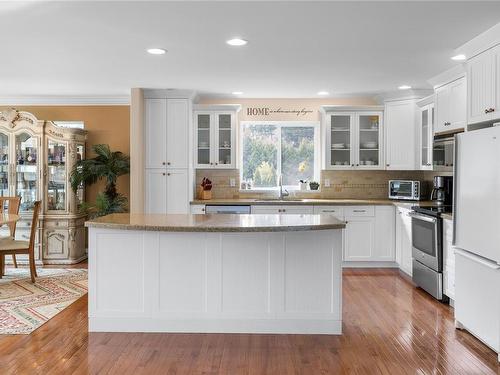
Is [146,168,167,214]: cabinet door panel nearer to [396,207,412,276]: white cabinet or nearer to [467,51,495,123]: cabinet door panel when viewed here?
[396,207,412,276]: white cabinet

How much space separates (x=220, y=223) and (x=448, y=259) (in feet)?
7.73

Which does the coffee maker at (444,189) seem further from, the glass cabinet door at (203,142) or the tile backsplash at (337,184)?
the glass cabinet door at (203,142)

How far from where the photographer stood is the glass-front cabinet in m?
6.72

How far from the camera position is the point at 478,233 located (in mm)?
3541

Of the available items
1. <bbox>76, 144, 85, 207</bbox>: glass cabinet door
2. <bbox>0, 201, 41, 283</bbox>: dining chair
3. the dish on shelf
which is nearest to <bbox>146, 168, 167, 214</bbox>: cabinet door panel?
<bbox>76, 144, 85, 207</bbox>: glass cabinet door

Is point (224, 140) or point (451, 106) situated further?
point (224, 140)

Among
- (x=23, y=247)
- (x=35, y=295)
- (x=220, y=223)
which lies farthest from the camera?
(x=23, y=247)

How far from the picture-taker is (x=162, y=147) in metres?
6.36

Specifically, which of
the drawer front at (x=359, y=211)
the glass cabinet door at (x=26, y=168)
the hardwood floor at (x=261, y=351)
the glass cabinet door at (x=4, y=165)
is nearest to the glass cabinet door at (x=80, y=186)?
the glass cabinet door at (x=26, y=168)

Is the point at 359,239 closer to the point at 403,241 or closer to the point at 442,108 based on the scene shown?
the point at 403,241

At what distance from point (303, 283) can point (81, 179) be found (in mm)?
3852

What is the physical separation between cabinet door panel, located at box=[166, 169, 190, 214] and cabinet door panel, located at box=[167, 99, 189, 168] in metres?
0.11

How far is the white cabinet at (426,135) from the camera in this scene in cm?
598

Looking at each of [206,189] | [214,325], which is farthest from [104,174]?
[214,325]
